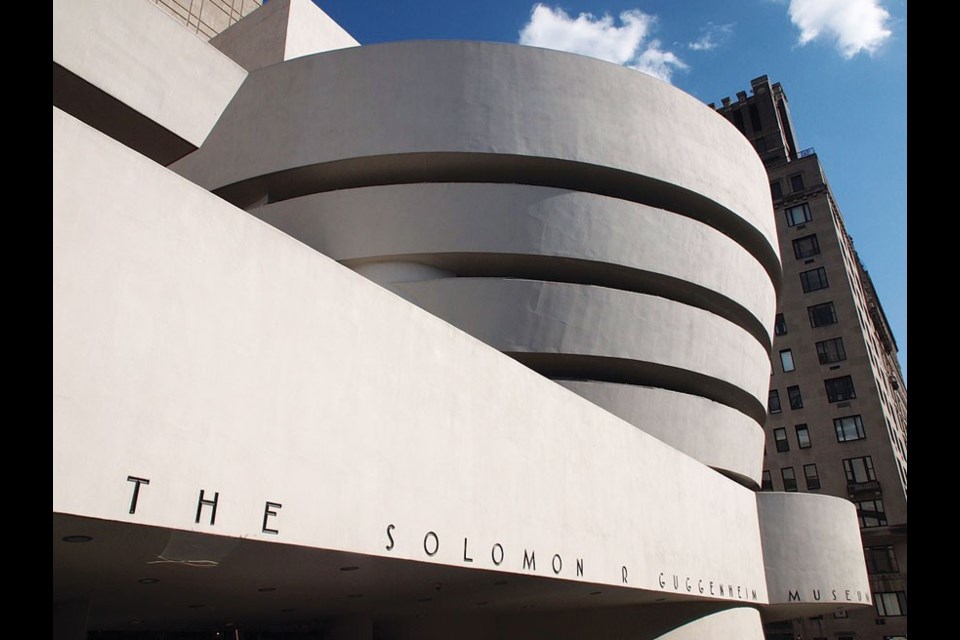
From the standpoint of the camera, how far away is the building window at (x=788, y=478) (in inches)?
1866

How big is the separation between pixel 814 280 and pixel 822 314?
2705 millimetres

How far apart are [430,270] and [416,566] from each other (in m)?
9.35

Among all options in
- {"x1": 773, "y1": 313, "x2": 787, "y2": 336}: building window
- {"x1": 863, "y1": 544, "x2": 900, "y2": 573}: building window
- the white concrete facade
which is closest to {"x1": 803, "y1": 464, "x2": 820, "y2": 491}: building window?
{"x1": 863, "y1": 544, "x2": 900, "y2": 573}: building window

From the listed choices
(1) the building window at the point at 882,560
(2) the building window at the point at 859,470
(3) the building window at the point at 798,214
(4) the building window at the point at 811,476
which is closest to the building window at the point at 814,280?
(3) the building window at the point at 798,214

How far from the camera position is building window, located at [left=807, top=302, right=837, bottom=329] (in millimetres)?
50156

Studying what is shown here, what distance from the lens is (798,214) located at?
179ft

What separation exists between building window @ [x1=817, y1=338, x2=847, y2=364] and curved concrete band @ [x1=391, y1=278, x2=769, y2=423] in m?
34.0

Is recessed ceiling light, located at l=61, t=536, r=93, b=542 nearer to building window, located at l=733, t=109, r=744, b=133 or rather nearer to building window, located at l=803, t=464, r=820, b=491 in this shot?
building window, located at l=803, t=464, r=820, b=491

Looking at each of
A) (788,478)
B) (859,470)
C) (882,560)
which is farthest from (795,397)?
(882,560)

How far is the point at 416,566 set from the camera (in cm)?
861

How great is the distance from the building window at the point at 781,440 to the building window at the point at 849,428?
3116 mm

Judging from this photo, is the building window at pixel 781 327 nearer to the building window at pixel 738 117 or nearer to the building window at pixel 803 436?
the building window at pixel 803 436
